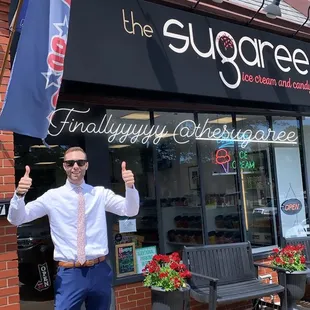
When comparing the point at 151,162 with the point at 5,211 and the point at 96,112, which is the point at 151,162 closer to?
the point at 96,112

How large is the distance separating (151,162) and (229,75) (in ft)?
5.04

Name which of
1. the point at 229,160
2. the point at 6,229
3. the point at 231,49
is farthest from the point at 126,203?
the point at 229,160

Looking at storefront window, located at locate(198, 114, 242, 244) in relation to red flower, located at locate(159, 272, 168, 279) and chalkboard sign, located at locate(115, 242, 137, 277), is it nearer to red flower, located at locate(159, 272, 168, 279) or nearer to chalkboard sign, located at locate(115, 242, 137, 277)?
chalkboard sign, located at locate(115, 242, 137, 277)

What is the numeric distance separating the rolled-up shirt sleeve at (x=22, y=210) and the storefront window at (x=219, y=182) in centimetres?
319

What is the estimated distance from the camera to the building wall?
3857mm

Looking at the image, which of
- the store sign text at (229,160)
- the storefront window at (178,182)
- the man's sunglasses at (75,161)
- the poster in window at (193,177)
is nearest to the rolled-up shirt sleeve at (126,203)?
the man's sunglasses at (75,161)

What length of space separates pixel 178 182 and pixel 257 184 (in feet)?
5.03

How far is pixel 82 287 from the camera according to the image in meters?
3.51

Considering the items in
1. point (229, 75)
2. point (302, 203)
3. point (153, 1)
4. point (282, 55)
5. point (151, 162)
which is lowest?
point (302, 203)

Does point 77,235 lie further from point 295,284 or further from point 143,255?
point 295,284

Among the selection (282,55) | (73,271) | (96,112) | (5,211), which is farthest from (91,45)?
(282,55)

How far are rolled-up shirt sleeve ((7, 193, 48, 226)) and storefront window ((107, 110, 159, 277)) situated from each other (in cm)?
192

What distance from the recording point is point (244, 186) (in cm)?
690

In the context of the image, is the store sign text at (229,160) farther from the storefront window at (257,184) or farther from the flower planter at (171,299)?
the flower planter at (171,299)
